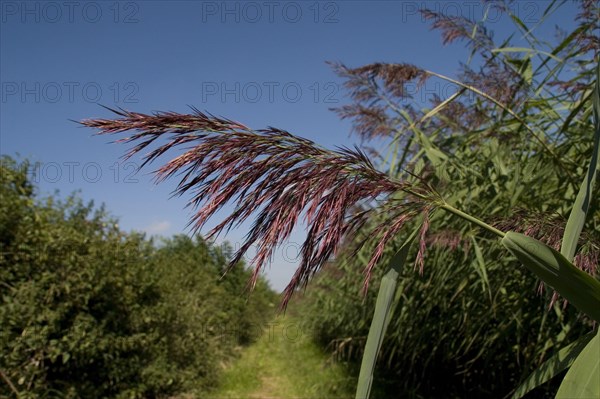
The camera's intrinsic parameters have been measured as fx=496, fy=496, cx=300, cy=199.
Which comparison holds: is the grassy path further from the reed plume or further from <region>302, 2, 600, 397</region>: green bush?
the reed plume

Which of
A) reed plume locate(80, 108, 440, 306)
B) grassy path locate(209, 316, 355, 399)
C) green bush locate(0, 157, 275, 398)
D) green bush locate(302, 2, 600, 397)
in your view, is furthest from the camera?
grassy path locate(209, 316, 355, 399)

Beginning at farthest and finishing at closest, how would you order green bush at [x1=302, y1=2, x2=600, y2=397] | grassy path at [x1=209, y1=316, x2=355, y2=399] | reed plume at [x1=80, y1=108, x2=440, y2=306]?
grassy path at [x1=209, y1=316, x2=355, y2=399], green bush at [x1=302, y1=2, x2=600, y2=397], reed plume at [x1=80, y1=108, x2=440, y2=306]

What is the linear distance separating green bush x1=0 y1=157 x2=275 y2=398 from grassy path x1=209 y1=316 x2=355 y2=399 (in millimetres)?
420

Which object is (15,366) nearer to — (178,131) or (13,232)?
(13,232)

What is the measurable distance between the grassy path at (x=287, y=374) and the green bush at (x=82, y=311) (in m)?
Result: 0.42

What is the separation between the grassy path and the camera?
486 centimetres

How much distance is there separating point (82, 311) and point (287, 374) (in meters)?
2.79

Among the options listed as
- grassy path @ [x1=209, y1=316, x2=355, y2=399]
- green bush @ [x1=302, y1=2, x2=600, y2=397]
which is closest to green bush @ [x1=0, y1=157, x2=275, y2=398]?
grassy path @ [x1=209, y1=316, x2=355, y2=399]

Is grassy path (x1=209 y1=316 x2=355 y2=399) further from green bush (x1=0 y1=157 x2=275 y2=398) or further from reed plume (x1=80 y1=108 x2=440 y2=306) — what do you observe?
reed plume (x1=80 y1=108 x2=440 y2=306)

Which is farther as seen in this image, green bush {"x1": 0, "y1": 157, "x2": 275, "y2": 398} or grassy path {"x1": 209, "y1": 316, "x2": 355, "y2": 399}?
grassy path {"x1": 209, "y1": 316, "x2": 355, "y2": 399}

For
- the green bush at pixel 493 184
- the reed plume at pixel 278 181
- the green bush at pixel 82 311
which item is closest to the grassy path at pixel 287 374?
the green bush at pixel 82 311

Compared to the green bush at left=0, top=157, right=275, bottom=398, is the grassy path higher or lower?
lower

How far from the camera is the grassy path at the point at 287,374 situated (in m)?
4.86

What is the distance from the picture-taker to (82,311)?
12.8 ft
